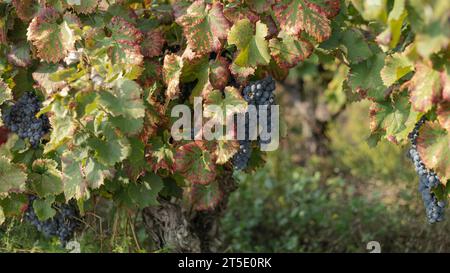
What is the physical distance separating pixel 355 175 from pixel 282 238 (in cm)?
114

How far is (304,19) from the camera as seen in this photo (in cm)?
252

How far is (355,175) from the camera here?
520 centimetres

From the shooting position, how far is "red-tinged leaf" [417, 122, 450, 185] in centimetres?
241

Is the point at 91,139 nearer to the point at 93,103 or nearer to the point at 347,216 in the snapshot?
the point at 93,103

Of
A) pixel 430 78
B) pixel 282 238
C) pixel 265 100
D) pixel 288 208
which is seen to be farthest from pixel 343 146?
pixel 430 78

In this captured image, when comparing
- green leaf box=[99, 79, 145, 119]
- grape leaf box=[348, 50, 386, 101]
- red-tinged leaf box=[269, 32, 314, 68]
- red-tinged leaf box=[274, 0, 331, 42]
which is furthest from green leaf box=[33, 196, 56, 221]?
grape leaf box=[348, 50, 386, 101]

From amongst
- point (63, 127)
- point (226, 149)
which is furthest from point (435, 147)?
point (63, 127)

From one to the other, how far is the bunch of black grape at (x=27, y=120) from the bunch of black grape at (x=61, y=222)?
351 millimetres

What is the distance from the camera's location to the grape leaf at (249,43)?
2.53m

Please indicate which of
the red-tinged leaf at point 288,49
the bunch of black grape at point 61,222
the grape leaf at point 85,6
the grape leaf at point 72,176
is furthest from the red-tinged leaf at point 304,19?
the bunch of black grape at point 61,222

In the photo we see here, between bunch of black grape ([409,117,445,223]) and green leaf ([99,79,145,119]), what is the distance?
955mm

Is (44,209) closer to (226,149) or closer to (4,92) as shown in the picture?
(4,92)

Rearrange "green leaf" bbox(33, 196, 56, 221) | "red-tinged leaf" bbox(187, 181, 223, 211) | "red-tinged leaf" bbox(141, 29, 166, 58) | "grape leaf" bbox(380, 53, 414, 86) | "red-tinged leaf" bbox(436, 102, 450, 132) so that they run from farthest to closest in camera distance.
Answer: "red-tinged leaf" bbox(187, 181, 223, 211)
"green leaf" bbox(33, 196, 56, 221)
"red-tinged leaf" bbox(141, 29, 166, 58)
"grape leaf" bbox(380, 53, 414, 86)
"red-tinged leaf" bbox(436, 102, 450, 132)

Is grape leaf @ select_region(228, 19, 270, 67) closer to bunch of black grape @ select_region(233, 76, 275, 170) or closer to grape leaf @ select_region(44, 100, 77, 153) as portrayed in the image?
bunch of black grape @ select_region(233, 76, 275, 170)
